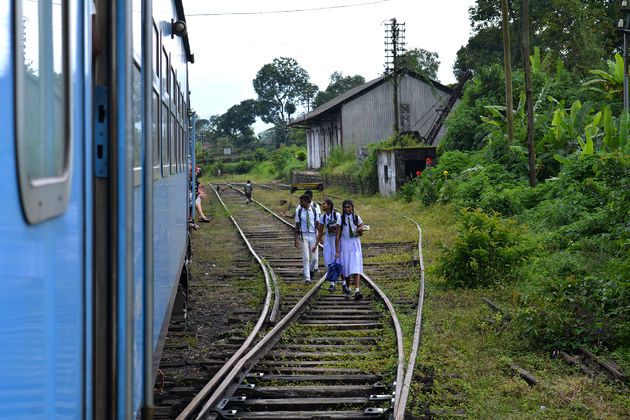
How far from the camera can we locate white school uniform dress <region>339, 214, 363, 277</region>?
1057cm

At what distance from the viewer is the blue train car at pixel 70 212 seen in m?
1.40

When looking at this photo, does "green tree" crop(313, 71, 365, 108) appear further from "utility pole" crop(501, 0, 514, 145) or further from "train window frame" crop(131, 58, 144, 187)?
"train window frame" crop(131, 58, 144, 187)

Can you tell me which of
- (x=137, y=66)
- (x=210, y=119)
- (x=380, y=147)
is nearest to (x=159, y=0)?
(x=137, y=66)

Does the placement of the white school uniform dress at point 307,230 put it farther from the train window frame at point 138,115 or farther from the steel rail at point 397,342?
the train window frame at point 138,115

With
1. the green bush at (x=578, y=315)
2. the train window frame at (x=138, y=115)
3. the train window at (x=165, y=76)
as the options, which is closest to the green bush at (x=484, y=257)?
Answer: the green bush at (x=578, y=315)

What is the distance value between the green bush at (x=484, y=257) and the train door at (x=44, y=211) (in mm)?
9745

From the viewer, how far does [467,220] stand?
12219 millimetres

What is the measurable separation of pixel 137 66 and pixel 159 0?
1.62 meters

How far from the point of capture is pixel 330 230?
11.1m

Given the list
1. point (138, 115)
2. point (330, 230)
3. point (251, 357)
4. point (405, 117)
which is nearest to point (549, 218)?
point (330, 230)

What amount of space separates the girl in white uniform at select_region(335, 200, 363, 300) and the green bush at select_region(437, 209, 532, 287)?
5.61 feet

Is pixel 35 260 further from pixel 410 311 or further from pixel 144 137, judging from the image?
pixel 410 311

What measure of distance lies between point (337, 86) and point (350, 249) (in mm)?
88169

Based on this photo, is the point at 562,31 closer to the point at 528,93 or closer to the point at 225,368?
the point at 528,93
